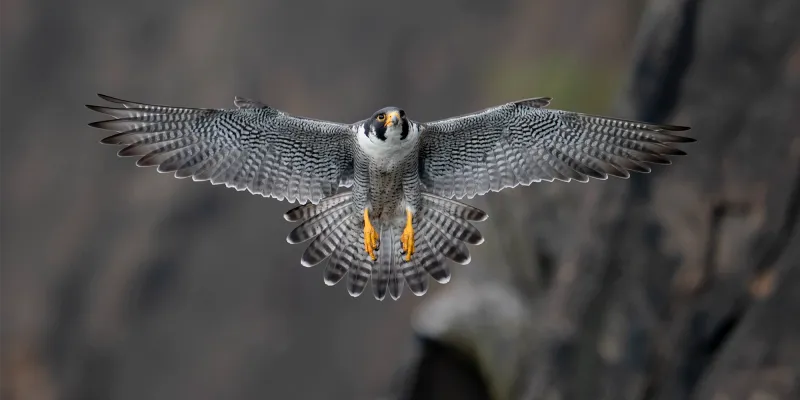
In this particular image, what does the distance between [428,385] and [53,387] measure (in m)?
6.47

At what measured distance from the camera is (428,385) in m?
10.2

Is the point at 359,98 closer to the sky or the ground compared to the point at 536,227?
closer to the sky

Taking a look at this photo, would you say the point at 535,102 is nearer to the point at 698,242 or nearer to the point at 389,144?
the point at 389,144

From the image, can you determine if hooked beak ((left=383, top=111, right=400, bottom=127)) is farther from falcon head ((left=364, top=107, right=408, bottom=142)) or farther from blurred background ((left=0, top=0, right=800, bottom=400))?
blurred background ((left=0, top=0, right=800, bottom=400))

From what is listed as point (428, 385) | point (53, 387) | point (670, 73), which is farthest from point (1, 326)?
point (670, 73)

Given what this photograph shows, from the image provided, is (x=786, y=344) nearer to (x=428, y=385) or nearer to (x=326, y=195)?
(x=326, y=195)

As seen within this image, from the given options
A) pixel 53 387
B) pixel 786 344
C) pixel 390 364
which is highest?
pixel 786 344

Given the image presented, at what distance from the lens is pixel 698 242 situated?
759 cm

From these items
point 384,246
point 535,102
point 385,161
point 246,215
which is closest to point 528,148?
point 535,102

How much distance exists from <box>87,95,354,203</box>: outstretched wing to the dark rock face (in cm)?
243

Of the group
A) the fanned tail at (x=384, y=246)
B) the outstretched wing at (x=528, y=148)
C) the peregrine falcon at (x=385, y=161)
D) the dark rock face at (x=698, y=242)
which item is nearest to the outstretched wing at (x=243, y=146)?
the peregrine falcon at (x=385, y=161)

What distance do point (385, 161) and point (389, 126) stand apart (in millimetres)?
297

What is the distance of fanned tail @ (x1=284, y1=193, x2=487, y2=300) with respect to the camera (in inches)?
276

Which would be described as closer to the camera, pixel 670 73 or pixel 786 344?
pixel 786 344
